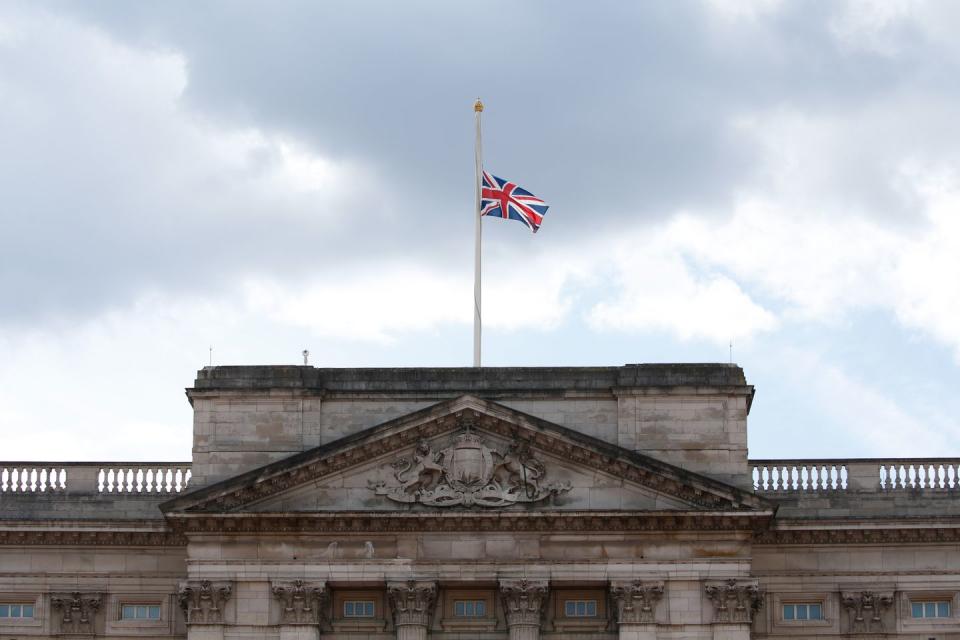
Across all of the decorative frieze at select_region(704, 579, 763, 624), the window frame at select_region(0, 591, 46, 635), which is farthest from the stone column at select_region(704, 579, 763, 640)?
the window frame at select_region(0, 591, 46, 635)

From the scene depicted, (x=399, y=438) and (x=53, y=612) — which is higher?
(x=399, y=438)

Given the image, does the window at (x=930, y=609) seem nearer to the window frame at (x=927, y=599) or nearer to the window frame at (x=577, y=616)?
the window frame at (x=927, y=599)

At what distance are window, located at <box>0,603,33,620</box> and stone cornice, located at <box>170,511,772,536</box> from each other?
5890 mm

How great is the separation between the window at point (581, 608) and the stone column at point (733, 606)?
3.38m

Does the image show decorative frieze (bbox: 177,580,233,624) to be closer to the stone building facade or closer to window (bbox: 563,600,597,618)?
the stone building facade

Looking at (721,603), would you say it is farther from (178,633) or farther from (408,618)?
(178,633)

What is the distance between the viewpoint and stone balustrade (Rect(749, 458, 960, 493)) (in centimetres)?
7394

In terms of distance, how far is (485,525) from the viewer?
70.9m

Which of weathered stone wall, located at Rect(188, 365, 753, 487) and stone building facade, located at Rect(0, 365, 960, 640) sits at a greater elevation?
weathered stone wall, located at Rect(188, 365, 753, 487)

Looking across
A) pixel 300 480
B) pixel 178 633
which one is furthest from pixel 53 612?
pixel 300 480

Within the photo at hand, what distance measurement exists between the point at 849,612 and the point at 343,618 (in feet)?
47.6

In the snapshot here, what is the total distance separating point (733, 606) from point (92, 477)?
63.2 ft

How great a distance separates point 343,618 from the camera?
71750 mm

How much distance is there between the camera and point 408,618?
70750 mm
